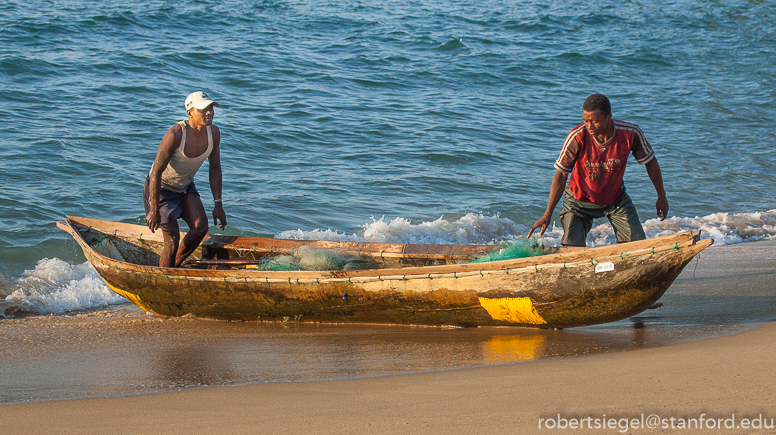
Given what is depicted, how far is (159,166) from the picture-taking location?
16.4ft

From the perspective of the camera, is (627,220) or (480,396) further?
(627,220)

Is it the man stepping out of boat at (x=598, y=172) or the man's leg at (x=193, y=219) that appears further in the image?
the man's leg at (x=193, y=219)

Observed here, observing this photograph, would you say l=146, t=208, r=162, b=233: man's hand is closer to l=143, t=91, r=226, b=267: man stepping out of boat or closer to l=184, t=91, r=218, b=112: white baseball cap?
l=143, t=91, r=226, b=267: man stepping out of boat

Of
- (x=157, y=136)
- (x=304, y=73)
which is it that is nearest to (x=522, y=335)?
(x=157, y=136)

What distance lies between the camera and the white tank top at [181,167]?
5047mm

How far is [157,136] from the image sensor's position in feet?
35.5

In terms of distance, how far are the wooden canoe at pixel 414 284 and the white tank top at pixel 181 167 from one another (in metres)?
0.66

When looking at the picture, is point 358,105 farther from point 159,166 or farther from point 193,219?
point 159,166

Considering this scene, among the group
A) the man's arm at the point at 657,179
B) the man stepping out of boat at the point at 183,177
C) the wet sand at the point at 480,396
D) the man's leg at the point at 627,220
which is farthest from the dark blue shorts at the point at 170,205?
the man's arm at the point at 657,179

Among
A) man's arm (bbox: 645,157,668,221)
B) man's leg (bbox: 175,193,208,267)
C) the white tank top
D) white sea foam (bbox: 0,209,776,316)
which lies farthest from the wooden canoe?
white sea foam (bbox: 0,209,776,316)

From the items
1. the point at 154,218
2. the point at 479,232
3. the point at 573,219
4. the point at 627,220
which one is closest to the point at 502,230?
the point at 479,232

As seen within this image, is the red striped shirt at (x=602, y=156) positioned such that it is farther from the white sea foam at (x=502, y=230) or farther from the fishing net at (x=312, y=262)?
the white sea foam at (x=502, y=230)

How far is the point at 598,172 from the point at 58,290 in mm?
4863

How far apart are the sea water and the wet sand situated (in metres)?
3.16
